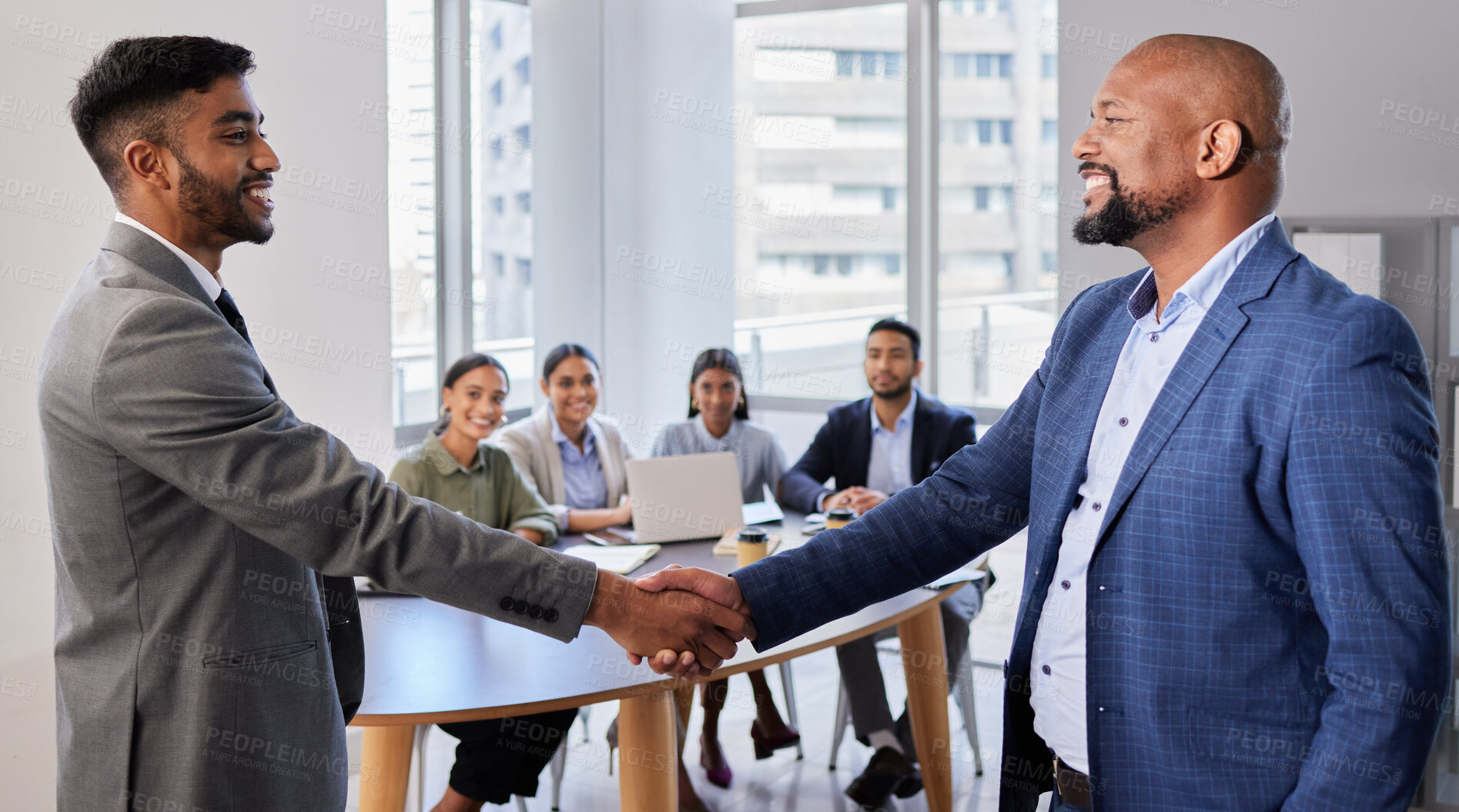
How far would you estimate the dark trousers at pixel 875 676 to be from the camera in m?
3.56

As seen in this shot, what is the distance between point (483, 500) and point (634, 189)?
2696 mm

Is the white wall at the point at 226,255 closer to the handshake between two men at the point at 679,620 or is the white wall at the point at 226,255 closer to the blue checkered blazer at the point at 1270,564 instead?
the handshake between two men at the point at 679,620

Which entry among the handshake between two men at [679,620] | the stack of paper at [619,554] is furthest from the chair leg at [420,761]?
the handshake between two men at [679,620]

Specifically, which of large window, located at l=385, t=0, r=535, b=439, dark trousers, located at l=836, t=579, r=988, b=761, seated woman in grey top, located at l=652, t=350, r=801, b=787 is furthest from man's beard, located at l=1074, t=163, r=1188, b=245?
large window, located at l=385, t=0, r=535, b=439

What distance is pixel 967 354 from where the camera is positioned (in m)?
5.87

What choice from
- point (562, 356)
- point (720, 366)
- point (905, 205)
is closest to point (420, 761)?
point (562, 356)

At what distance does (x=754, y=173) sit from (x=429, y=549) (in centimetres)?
485

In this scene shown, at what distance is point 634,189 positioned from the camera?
229 inches

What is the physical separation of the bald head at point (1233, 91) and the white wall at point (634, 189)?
4.42 metres

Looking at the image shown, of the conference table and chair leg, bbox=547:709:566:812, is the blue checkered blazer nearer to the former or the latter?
the conference table

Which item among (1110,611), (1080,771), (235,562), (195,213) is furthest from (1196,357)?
(195,213)

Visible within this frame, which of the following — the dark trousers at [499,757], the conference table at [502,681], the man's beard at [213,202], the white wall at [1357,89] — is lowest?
the dark trousers at [499,757]

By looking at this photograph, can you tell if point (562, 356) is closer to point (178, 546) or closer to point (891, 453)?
point (891, 453)

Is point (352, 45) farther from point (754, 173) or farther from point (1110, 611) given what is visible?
point (1110, 611)
